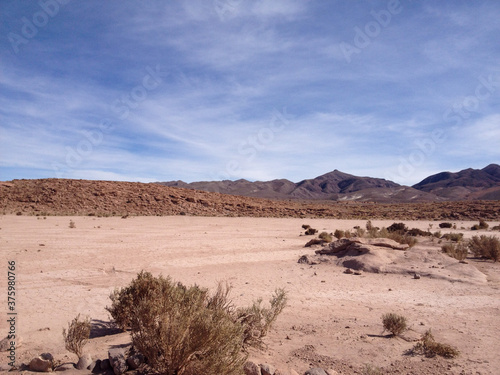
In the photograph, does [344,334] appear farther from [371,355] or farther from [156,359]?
[156,359]

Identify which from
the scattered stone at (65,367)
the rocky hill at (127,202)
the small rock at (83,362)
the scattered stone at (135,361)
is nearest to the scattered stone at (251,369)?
the scattered stone at (135,361)

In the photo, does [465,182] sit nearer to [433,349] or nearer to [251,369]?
[433,349]

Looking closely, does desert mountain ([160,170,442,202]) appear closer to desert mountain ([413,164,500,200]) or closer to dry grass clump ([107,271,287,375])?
desert mountain ([413,164,500,200])

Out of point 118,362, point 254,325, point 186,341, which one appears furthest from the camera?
point 254,325

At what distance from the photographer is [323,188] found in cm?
16375

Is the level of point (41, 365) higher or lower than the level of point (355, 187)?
lower

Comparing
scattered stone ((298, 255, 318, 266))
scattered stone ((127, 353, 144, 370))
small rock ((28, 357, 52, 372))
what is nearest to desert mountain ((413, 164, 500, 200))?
scattered stone ((298, 255, 318, 266))

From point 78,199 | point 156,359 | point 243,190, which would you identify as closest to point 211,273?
point 156,359

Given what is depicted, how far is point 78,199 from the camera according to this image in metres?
36.7

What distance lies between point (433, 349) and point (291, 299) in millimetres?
3581

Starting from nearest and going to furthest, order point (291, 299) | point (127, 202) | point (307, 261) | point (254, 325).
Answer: point (254, 325) → point (291, 299) → point (307, 261) → point (127, 202)

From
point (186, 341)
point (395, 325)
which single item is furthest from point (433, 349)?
point (186, 341)

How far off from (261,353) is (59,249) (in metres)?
11.3

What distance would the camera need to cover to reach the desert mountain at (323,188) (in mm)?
118000
